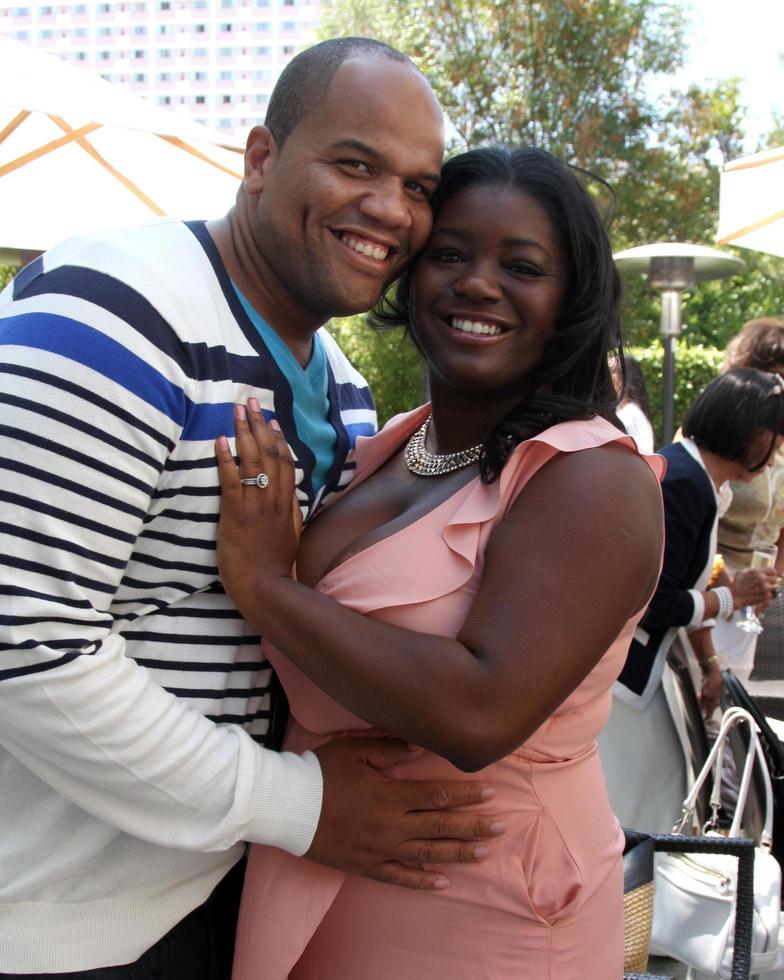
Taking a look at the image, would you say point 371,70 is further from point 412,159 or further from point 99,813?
point 99,813

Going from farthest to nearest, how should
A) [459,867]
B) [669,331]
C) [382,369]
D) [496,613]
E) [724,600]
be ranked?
[382,369], [669,331], [724,600], [459,867], [496,613]

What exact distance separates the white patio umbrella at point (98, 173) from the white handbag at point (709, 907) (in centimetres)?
324

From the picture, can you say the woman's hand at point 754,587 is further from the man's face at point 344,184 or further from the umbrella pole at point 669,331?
the umbrella pole at point 669,331

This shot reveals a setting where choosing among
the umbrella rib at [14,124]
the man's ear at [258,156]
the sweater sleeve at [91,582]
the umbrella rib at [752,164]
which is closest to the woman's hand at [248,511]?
the sweater sleeve at [91,582]

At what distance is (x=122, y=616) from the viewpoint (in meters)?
1.57

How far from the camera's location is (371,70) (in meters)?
1.72

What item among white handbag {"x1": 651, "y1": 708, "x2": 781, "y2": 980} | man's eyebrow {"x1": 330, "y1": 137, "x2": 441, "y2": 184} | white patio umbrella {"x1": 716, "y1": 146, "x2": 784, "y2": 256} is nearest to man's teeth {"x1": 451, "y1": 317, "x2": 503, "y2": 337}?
man's eyebrow {"x1": 330, "y1": 137, "x2": 441, "y2": 184}

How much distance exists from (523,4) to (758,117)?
940cm

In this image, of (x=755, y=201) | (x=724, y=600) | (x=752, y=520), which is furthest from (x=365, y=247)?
(x=755, y=201)

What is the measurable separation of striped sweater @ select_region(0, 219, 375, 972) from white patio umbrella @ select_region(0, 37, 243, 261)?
299 centimetres

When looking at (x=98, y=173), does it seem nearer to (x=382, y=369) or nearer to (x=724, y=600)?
(x=724, y=600)

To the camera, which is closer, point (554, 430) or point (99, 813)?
point (99, 813)

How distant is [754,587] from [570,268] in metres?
2.81

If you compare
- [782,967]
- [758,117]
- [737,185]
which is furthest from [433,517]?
[758,117]
